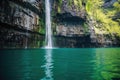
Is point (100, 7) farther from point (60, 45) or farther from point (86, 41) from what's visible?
point (60, 45)

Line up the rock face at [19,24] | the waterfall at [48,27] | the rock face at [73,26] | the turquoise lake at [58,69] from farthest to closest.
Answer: the rock face at [73,26] < the waterfall at [48,27] < the rock face at [19,24] < the turquoise lake at [58,69]

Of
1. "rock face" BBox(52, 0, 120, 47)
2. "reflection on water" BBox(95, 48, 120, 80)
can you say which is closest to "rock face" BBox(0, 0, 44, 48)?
"rock face" BBox(52, 0, 120, 47)

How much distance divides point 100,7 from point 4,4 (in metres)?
49.7

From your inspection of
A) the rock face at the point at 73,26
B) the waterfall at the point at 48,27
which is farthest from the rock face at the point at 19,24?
the rock face at the point at 73,26

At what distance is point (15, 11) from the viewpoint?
52281 millimetres

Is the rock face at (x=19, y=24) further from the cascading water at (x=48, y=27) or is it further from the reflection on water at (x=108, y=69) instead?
the reflection on water at (x=108, y=69)

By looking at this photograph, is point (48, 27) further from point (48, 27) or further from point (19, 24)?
point (19, 24)

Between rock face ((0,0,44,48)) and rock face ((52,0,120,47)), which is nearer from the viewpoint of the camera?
rock face ((0,0,44,48))

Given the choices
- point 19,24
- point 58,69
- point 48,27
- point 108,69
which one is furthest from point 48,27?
point 58,69

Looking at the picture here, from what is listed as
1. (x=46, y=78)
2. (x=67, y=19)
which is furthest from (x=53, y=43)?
(x=46, y=78)

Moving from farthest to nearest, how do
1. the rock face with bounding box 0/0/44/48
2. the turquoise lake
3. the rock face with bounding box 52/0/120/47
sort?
the rock face with bounding box 52/0/120/47 → the rock face with bounding box 0/0/44/48 → the turquoise lake

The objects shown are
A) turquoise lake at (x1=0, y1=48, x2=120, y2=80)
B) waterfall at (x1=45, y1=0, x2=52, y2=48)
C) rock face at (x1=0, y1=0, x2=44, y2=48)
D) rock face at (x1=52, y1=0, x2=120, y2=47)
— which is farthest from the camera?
rock face at (x1=52, y1=0, x2=120, y2=47)

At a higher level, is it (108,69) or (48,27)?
(48,27)

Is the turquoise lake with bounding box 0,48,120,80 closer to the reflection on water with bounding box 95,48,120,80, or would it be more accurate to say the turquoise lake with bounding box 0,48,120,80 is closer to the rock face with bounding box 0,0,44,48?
the reflection on water with bounding box 95,48,120,80
